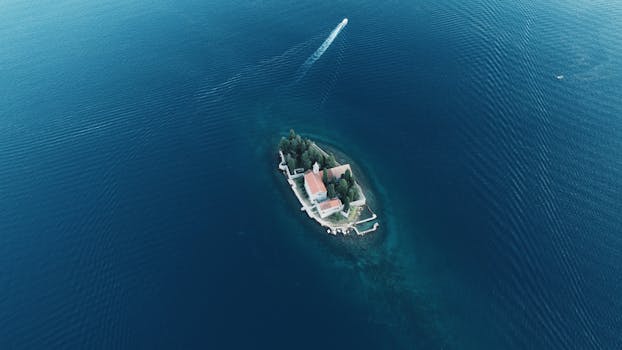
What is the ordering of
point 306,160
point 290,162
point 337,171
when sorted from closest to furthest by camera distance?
point 337,171 → point 306,160 → point 290,162

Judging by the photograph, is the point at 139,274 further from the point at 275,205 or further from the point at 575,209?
the point at 575,209

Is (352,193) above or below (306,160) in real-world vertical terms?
below

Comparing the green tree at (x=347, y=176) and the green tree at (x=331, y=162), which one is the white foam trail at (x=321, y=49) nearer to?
the green tree at (x=331, y=162)

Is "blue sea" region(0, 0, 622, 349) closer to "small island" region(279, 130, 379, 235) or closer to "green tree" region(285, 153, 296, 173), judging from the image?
"small island" region(279, 130, 379, 235)

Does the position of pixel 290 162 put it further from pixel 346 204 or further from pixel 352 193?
pixel 346 204

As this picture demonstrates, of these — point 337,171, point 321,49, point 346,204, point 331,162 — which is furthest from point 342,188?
point 321,49

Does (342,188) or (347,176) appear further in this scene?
(347,176)

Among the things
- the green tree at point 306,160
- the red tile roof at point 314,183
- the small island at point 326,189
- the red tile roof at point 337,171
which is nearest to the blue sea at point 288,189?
the small island at point 326,189
